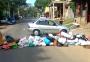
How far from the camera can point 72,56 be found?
14.5 metres

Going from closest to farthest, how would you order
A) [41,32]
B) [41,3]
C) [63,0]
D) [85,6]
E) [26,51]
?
[26,51] → [41,32] → [85,6] → [63,0] → [41,3]

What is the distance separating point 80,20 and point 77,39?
23678 mm

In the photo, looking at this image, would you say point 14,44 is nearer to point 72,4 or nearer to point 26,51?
point 26,51

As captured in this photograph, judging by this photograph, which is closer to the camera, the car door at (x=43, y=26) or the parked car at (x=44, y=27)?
the parked car at (x=44, y=27)

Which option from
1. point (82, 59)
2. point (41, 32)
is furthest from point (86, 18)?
point (82, 59)

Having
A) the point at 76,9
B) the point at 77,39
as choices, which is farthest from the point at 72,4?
the point at 77,39

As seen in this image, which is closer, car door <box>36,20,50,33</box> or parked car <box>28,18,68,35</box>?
parked car <box>28,18,68,35</box>

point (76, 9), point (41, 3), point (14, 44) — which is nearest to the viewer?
point (14, 44)

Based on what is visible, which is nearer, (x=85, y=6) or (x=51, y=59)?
(x=51, y=59)

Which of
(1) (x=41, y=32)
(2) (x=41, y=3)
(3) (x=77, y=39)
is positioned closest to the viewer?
(3) (x=77, y=39)

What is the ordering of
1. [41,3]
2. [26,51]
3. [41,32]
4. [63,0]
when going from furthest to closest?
1. [41,3]
2. [63,0]
3. [41,32]
4. [26,51]

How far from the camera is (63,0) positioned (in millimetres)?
65062

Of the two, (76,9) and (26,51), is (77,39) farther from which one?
(76,9)

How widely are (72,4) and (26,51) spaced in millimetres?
35647
